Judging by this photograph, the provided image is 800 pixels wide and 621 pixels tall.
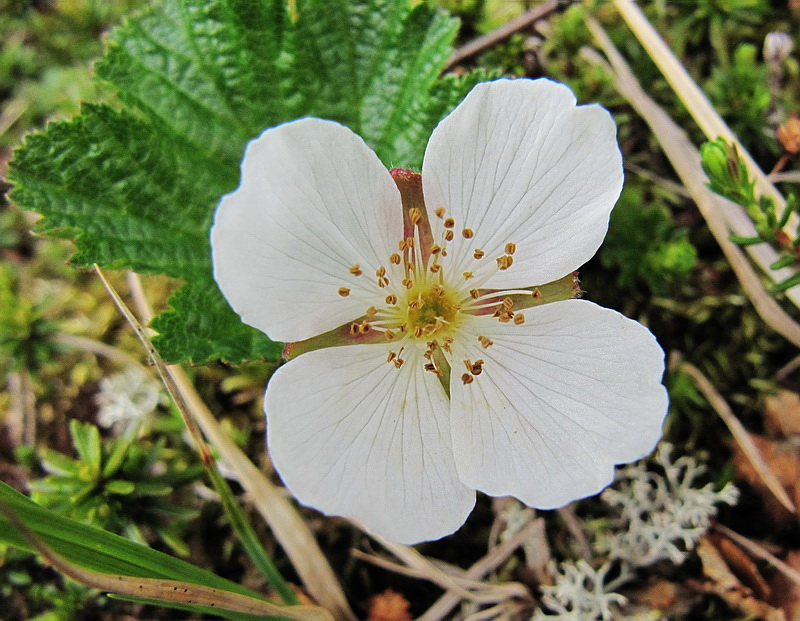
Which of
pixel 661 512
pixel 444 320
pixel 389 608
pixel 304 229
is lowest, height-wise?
pixel 661 512

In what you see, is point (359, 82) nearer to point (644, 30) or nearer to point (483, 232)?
point (483, 232)

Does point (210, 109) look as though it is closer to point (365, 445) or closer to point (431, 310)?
point (431, 310)

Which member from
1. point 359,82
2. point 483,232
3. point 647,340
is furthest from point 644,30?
point 647,340

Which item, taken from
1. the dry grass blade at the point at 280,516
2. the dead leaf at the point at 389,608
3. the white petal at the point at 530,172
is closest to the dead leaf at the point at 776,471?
the white petal at the point at 530,172

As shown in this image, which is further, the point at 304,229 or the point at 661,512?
the point at 661,512

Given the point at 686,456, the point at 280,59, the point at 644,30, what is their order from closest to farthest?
the point at 280,59 → the point at 686,456 → the point at 644,30

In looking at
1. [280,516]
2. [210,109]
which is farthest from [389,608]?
[210,109]

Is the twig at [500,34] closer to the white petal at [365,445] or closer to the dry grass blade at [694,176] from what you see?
the dry grass blade at [694,176]
